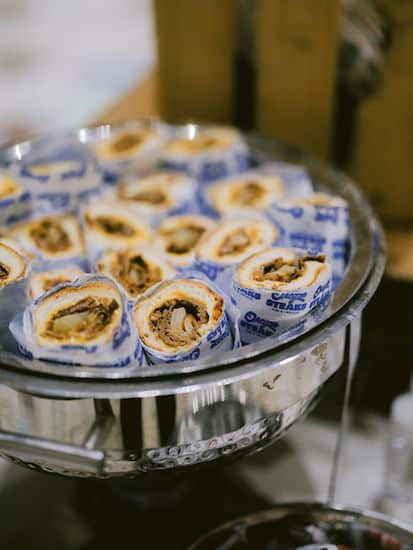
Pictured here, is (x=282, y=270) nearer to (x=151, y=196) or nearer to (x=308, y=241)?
(x=308, y=241)

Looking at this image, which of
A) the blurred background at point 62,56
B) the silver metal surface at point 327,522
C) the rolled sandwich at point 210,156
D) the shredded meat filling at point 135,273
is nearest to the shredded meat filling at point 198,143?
the rolled sandwich at point 210,156

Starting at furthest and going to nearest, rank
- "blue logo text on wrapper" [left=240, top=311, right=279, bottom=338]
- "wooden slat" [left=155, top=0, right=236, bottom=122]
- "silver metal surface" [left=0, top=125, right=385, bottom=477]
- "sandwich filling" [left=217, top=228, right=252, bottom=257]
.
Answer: "wooden slat" [left=155, top=0, right=236, bottom=122]
"sandwich filling" [left=217, top=228, right=252, bottom=257]
"blue logo text on wrapper" [left=240, top=311, right=279, bottom=338]
"silver metal surface" [left=0, top=125, right=385, bottom=477]

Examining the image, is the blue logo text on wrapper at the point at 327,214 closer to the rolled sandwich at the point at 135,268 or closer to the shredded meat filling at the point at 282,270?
the shredded meat filling at the point at 282,270

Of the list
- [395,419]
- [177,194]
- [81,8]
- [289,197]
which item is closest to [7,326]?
[177,194]

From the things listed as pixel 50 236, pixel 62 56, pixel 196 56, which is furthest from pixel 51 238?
pixel 62 56

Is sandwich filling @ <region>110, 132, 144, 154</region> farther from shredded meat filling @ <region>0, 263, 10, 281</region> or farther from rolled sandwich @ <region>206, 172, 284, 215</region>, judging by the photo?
shredded meat filling @ <region>0, 263, 10, 281</region>

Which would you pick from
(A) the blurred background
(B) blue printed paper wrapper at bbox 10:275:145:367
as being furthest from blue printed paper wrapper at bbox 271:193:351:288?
(A) the blurred background

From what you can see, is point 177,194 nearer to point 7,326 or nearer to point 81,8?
point 7,326
